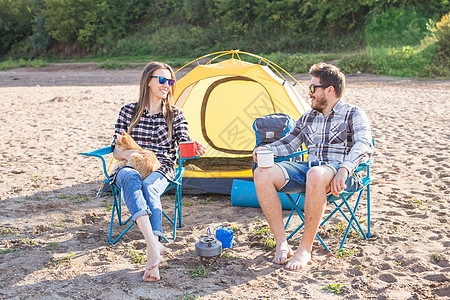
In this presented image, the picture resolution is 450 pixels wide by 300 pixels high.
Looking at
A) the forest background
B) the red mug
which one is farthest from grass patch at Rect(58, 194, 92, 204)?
the forest background

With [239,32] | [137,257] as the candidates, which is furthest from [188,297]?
[239,32]

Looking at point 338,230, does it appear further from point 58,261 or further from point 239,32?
point 239,32

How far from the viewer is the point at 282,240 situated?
3295mm

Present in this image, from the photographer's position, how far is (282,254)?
3.23 meters

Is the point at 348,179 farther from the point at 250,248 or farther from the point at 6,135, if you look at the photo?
the point at 6,135

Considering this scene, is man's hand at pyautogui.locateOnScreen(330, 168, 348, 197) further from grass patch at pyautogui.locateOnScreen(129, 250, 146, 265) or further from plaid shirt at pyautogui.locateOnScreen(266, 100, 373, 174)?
grass patch at pyautogui.locateOnScreen(129, 250, 146, 265)

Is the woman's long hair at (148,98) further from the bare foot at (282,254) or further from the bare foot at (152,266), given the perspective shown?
the bare foot at (282,254)

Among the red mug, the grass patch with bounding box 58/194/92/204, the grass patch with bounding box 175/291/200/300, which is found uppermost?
the red mug

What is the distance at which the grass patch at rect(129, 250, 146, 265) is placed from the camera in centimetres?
329

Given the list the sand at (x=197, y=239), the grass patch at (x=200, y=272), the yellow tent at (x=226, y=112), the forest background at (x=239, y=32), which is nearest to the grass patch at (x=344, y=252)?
the sand at (x=197, y=239)

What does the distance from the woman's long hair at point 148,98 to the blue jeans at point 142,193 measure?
0.50m

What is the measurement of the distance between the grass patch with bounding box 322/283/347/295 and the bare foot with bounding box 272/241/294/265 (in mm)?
403

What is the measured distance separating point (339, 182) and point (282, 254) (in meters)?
0.63

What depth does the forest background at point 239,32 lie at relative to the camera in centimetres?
1644
